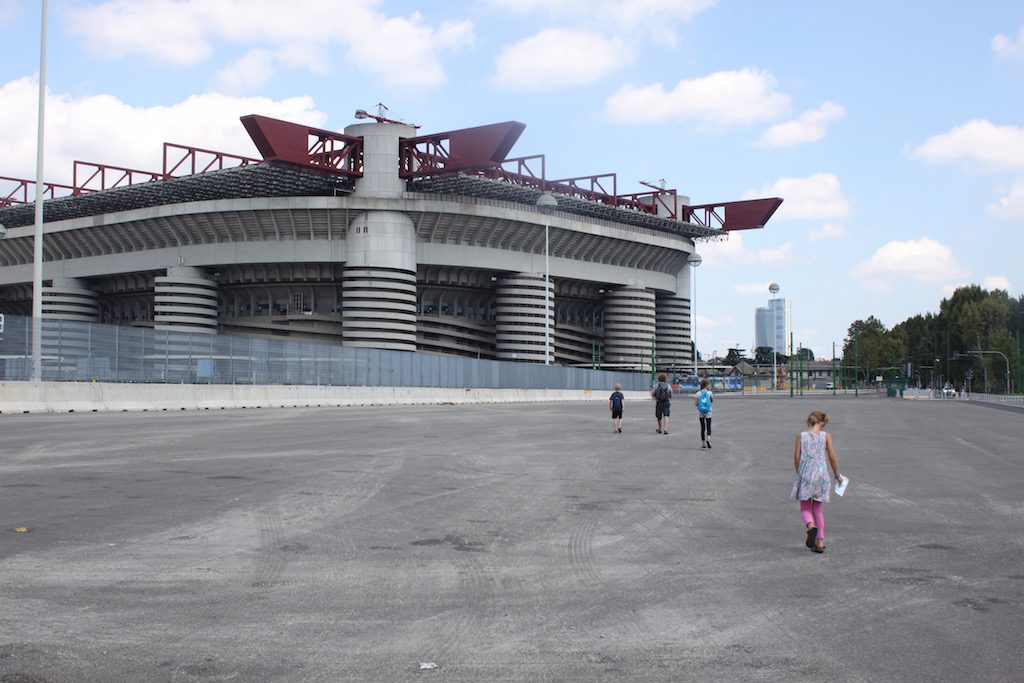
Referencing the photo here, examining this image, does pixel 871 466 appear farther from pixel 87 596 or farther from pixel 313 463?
pixel 87 596

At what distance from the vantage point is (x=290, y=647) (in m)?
5.29

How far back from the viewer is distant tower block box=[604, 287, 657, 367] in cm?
9069

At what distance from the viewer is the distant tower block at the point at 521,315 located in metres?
81.3

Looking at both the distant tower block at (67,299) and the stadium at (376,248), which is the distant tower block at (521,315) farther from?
the distant tower block at (67,299)

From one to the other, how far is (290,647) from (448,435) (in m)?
16.5

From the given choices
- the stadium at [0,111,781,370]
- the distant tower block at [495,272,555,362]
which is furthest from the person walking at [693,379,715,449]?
the distant tower block at [495,272,555,362]

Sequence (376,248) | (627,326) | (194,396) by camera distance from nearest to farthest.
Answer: (194,396), (376,248), (627,326)

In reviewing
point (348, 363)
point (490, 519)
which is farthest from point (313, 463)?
point (348, 363)

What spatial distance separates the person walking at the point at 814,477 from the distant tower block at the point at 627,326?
8229cm

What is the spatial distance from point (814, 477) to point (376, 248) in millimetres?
65981

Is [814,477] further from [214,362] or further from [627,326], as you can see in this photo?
[627,326]

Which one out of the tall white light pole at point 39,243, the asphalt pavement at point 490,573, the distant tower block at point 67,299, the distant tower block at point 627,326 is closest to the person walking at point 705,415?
the asphalt pavement at point 490,573

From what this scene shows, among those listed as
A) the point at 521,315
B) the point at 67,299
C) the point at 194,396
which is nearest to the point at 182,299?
the point at 67,299

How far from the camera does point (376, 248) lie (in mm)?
72500
